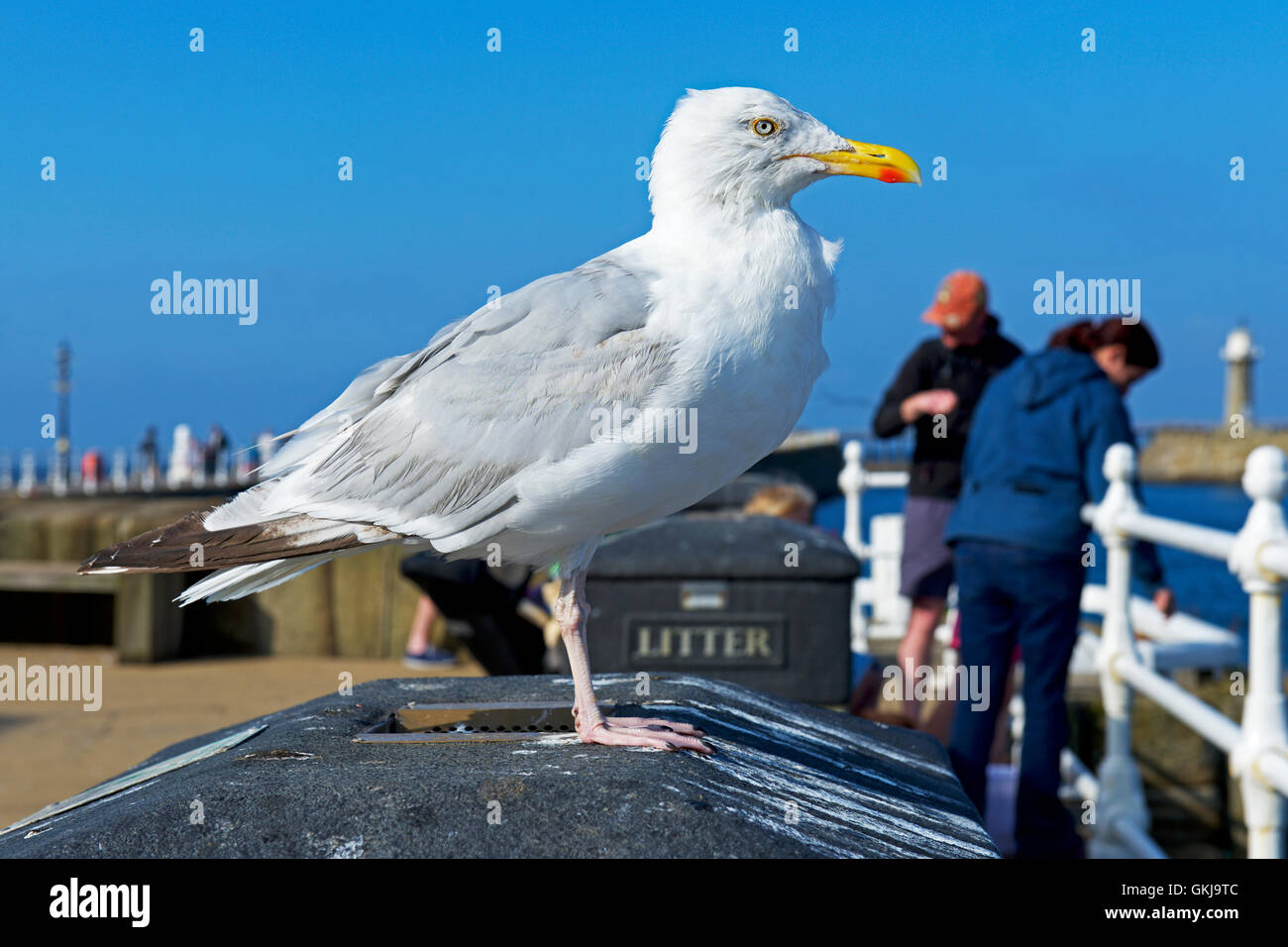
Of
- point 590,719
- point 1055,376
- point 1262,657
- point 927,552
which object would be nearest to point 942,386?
point 927,552

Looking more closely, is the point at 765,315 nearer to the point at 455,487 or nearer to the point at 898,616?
the point at 455,487

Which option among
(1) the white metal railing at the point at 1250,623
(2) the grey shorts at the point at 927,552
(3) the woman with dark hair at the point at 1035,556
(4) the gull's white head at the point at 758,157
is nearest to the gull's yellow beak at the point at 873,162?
(4) the gull's white head at the point at 758,157

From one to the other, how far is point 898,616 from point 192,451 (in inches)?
1168

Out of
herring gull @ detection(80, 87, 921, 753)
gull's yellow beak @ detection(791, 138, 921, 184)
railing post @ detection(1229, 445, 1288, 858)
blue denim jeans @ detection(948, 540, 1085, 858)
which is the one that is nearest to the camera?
herring gull @ detection(80, 87, 921, 753)

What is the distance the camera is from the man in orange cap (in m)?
6.27

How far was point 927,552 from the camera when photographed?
639 cm

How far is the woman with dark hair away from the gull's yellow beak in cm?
259

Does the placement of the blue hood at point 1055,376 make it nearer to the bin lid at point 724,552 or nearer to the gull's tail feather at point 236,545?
the bin lid at point 724,552

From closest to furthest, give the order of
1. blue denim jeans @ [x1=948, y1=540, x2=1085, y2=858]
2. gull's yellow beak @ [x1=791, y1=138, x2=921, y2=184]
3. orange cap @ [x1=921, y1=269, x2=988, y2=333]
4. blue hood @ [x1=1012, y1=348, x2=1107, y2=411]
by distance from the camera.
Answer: gull's yellow beak @ [x1=791, y1=138, x2=921, y2=184] → blue denim jeans @ [x1=948, y1=540, x2=1085, y2=858] → blue hood @ [x1=1012, y1=348, x2=1107, y2=411] → orange cap @ [x1=921, y1=269, x2=988, y2=333]

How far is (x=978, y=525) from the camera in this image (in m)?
5.16

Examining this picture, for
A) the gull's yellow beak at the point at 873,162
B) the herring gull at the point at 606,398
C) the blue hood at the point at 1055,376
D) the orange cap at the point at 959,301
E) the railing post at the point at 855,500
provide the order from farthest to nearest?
the railing post at the point at 855,500 < the orange cap at the point at 959,301 < the blue hood at the point at 1055,376 < the gull's yellow beak at the point at 873,162 < the herring gull at the point at 606,398

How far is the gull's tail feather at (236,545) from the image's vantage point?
9.00 feet

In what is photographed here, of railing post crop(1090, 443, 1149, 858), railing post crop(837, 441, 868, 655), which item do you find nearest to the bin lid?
railing post crop(1090, 443, 1149, 858)

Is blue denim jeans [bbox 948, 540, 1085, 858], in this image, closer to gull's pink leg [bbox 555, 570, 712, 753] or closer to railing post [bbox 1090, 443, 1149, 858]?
railing post [bbox 1090, 443, 1149, 858]
